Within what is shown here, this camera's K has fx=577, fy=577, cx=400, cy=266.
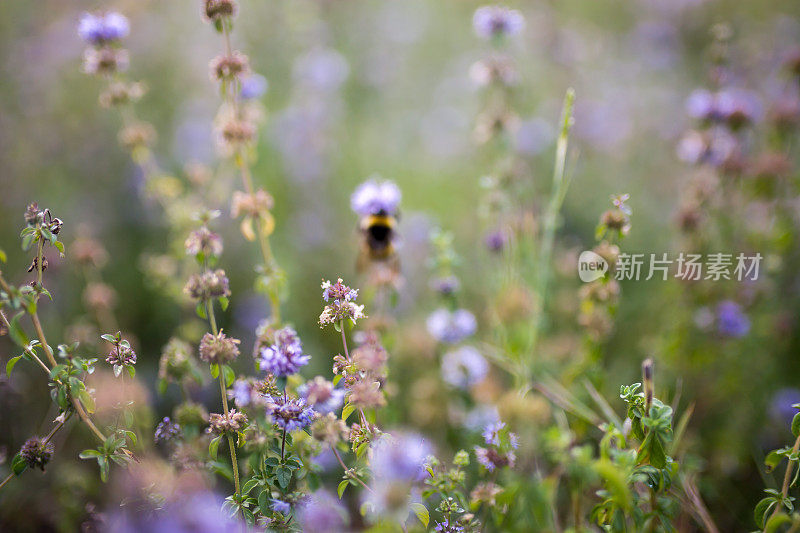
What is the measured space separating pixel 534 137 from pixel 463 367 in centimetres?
258

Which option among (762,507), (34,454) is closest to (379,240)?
(34,454)

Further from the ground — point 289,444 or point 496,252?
point 496,252

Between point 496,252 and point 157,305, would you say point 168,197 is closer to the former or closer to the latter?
point 157,305

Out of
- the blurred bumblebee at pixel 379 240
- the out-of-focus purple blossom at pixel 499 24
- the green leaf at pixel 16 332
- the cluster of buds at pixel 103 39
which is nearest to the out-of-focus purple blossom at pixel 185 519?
the green leaf at pixel 16 332

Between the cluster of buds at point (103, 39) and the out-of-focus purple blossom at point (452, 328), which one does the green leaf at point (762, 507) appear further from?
the cluster of buds at point (103, 39)

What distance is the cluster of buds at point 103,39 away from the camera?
2.26 m

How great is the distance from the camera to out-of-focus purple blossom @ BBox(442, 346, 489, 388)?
251cm

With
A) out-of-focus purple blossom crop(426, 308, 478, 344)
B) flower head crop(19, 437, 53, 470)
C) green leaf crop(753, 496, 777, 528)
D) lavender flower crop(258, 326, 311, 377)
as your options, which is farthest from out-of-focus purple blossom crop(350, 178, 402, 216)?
green leaf crop(753, 496, 777, 528)

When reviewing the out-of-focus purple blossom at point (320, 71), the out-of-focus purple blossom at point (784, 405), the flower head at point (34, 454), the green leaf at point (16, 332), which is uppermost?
the out-of-focus purple blossom at point (320, 71)

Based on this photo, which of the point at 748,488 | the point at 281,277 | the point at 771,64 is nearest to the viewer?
the point at 281,277

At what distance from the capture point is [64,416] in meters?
1.48

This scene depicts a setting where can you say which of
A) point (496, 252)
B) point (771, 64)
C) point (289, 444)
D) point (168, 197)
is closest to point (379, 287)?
point (496, 252)

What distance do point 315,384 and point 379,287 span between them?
37.8 inches

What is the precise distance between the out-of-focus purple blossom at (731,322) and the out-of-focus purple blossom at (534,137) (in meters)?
1.98
